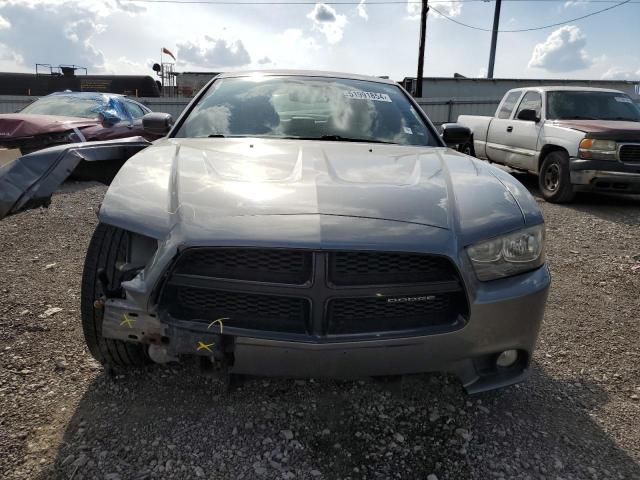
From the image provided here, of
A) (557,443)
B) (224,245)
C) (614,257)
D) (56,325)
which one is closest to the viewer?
(224,245)

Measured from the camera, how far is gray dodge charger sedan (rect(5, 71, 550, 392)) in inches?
71.8

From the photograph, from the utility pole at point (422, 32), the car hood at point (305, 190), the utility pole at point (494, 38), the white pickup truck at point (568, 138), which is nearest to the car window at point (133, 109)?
the white pickup truck at point (568, 138)

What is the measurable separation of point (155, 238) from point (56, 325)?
158cm

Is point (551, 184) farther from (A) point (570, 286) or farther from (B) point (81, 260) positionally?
(B) point (81, 260)

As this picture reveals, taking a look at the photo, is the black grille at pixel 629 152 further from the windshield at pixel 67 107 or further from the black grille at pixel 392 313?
the windshield at pixel 67 107

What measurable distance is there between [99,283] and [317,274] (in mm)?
947

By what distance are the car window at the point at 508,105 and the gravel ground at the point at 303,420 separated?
21.8 ft

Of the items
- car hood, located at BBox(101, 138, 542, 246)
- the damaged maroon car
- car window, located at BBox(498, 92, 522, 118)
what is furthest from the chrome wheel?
the damaged maroon car

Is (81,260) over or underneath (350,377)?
underneath

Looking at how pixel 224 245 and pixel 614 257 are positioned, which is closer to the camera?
pixel 224 245

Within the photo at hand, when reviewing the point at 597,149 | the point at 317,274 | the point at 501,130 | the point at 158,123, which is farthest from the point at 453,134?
the point at 501,130

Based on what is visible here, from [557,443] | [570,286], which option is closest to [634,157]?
[570,286]

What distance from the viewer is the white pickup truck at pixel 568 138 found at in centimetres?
694

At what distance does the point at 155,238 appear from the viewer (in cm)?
188
